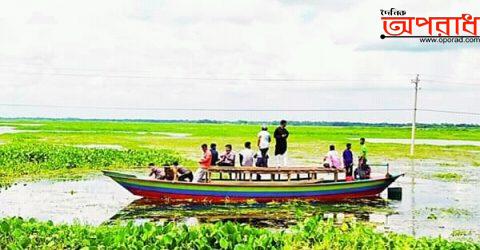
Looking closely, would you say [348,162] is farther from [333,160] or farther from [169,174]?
[169,174]

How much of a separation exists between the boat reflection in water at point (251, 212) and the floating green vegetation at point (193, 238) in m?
4.63

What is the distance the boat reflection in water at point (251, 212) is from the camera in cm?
1441

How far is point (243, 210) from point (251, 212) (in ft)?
1.01

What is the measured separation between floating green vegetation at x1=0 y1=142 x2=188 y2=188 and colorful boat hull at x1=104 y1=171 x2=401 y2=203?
726 centimetres

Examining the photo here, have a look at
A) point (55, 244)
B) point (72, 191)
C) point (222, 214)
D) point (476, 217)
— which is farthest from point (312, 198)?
point (55, 244)

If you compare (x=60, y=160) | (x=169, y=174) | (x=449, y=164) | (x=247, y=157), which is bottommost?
(x=449, y=164)

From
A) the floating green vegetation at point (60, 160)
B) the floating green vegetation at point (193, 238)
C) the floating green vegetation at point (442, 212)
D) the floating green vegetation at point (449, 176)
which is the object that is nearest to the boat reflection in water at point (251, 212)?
the floating green vegetation at point (442, 212)

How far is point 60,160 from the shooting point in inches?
1022

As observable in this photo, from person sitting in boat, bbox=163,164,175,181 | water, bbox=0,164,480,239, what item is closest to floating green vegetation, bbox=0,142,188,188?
water, bbox=0,164,480,239

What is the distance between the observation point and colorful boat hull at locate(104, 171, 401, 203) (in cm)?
1625

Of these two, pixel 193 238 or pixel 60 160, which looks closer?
pixel 193 238

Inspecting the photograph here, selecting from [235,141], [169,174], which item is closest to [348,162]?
[169,174]

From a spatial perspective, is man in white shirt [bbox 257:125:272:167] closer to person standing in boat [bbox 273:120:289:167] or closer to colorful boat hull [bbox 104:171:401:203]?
person standing in boat [bbox 273:120:289:167]

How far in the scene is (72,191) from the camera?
18.8 meters
